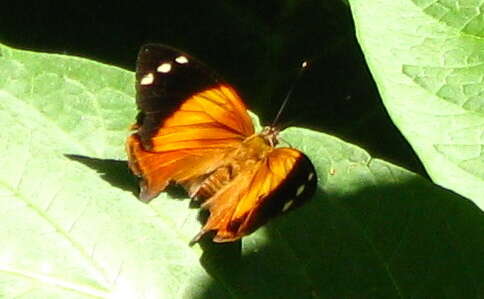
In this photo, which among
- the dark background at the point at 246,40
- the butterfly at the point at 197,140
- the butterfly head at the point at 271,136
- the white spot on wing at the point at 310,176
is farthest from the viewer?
the dark background at the point at 246,40

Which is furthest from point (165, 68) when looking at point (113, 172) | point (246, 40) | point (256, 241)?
point (246, 40)

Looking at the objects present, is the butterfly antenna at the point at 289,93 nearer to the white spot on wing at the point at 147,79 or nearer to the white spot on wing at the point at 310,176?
the white spot on wing at the point at 147,79

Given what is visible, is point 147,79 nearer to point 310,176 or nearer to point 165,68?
point 165,68

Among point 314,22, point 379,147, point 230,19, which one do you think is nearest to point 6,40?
point 230,19

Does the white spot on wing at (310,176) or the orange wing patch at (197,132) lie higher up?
the white spot on wing at (310,176)

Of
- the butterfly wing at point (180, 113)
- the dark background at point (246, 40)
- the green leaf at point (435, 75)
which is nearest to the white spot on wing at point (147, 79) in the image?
the butterfly wing at point (180, 113)

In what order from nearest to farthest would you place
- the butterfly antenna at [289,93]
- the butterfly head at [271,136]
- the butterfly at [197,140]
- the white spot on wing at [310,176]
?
the white spot on wing at [310,176] < the butterfly at [197,140] < the butterfly head at [271,136] < the butterfly antenna at [289,93]

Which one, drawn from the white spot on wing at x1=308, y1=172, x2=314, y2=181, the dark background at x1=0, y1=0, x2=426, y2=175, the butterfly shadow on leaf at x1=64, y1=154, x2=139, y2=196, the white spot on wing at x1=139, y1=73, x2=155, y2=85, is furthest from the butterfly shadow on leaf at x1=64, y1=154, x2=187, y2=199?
the dark background at x1=0, y1=0, x2=426, y2=175
